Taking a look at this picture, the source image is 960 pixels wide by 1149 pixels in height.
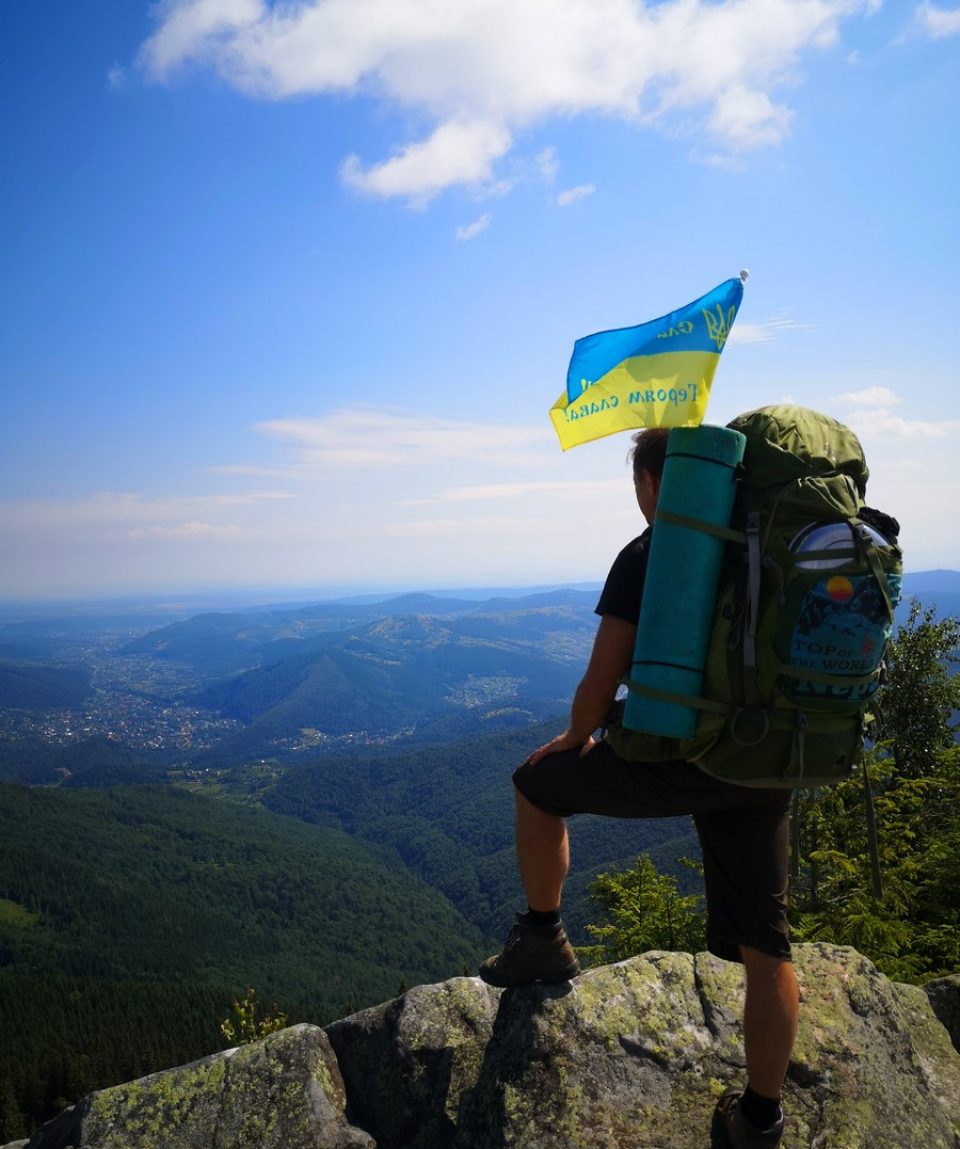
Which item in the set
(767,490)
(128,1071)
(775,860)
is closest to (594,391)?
(767,490)

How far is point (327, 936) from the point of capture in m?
155

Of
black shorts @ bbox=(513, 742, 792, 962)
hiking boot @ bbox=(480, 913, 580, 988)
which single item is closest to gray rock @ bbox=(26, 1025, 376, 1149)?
hiking boot @ bbox=(480, 913, 580, 988)

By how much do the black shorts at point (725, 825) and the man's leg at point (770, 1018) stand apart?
0.11 metres

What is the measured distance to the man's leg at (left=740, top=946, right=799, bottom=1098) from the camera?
3.72m

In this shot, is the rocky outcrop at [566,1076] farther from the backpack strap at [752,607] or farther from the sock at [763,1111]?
the backpack strap at [752,607]

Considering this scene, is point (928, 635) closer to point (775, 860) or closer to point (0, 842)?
point (775, 860)

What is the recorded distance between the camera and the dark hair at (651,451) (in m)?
4.05

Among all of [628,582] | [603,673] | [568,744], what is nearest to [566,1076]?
[568,744]

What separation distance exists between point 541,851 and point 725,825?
127 cm

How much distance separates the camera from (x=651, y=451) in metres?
4.08

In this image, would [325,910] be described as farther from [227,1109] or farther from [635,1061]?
[635,1061]

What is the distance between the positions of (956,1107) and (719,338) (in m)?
5.52

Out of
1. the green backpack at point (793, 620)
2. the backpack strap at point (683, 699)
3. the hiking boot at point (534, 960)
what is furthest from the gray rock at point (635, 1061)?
the backpack strap at point (683, 699)

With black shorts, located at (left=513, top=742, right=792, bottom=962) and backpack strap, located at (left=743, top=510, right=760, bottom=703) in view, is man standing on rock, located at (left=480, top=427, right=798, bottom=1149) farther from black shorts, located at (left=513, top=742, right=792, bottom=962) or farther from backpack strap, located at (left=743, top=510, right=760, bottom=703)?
backpack strap, located at (left=743, top=510, right=760, bottom=703)
